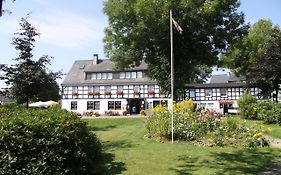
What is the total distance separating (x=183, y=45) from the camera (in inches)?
1199

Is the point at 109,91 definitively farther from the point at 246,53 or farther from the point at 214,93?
the point at 246,53

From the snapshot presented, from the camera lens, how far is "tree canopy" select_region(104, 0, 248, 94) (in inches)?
1112

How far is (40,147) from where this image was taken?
6.42 m

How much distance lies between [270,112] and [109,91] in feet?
127

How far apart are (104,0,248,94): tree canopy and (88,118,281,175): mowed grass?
57.9ft

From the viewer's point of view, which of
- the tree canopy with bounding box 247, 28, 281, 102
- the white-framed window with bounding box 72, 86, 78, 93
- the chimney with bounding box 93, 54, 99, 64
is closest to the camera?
the tree canopy with bounding box 247, 28, 281, 102

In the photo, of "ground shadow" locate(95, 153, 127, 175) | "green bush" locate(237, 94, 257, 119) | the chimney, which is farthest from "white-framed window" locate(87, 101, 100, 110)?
"ground shadow" locate(95, 153, 127, 175)

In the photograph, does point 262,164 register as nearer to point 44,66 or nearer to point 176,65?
point 44,66

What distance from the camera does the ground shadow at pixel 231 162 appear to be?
8.18m

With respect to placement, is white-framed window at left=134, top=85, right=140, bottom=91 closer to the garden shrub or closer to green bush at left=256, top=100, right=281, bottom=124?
green bush at left=256, top=100, right=281, bottom=124

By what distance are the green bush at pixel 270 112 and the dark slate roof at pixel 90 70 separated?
33.7m

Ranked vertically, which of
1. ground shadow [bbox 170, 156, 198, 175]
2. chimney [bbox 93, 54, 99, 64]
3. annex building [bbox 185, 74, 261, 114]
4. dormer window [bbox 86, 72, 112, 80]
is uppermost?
chimney [bbox 93, 54, 99, 64]

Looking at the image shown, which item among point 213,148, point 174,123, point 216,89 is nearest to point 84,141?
point 213,148

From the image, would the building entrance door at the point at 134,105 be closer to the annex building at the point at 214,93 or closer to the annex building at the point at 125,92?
the annex building at the point at 125,92
